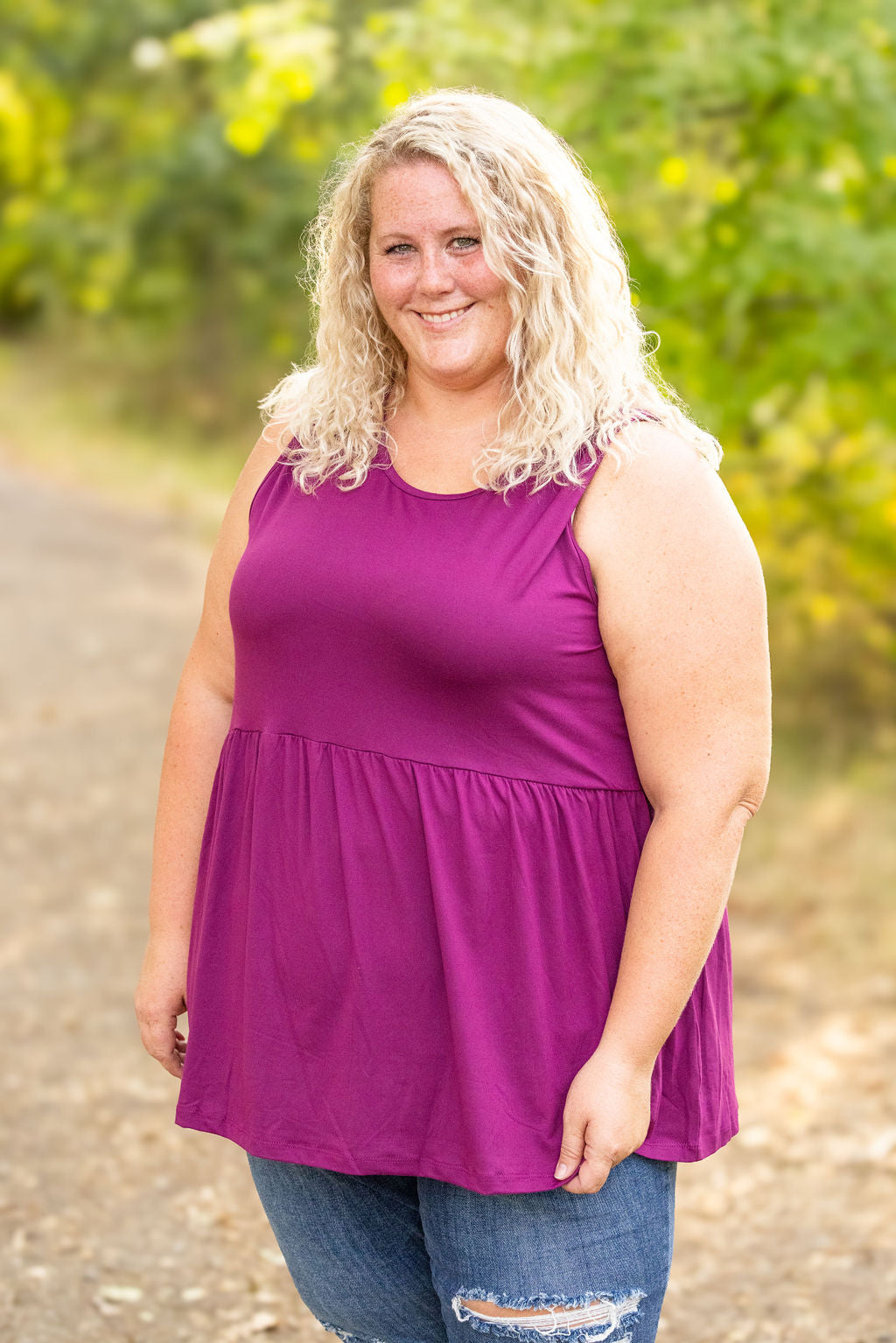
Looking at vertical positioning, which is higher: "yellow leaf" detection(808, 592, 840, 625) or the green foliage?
the green foliage

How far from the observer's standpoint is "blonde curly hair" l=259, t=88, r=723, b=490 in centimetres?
158

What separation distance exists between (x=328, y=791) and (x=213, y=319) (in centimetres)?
1437

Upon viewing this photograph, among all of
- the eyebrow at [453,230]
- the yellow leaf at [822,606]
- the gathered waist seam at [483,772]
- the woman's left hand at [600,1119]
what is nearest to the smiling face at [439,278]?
the eyebrow at [453,230]

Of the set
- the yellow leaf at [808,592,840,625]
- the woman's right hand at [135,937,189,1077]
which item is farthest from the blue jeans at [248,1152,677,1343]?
the yellow leaf at [808,592,840,625]

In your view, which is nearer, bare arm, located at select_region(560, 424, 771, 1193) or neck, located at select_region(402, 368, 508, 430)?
bare arm, located at select_region(560, 424, 771, 1193)

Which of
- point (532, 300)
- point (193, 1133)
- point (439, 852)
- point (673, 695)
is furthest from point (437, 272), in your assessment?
point (193, 1133)

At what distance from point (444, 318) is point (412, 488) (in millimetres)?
202

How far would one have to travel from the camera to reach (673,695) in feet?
5.04

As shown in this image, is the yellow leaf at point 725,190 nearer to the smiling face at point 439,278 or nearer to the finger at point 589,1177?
the smiling face at point 439,278

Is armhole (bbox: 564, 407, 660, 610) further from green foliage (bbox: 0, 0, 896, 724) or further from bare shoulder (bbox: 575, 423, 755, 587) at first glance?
green foliage (bbox: 0, 0, 896, 724)

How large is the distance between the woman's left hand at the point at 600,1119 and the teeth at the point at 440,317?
83 cm

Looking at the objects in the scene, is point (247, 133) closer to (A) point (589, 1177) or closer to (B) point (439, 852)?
(B) point (439, 852)

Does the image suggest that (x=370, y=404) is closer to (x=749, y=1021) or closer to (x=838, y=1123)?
(x=838, y=1123)

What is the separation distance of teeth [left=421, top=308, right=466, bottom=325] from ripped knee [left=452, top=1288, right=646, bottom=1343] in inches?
43.0
